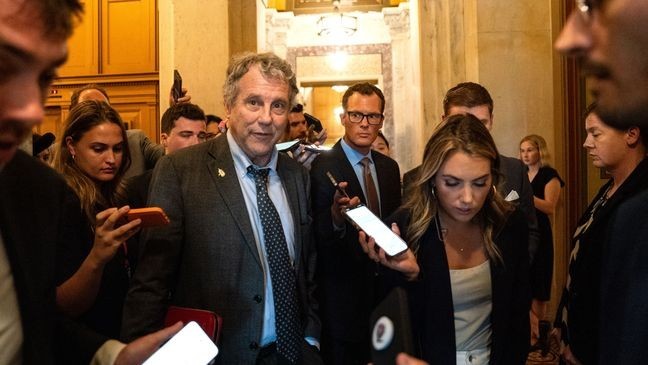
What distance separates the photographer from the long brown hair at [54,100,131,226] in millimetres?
3045

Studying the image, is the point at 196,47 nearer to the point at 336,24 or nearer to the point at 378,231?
the point at 378,231

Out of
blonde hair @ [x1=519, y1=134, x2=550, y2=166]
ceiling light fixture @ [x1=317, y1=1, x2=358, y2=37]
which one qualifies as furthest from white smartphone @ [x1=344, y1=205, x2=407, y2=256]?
ceiling light fixture @ [x1=317, y1=1, x2=358, y2=37]

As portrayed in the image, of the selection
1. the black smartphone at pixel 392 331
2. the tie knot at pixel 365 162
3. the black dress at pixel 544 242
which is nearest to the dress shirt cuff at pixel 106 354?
the black smartphone at pixel 392 331

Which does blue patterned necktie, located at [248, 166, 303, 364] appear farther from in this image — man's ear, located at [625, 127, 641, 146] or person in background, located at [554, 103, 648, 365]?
man's ear, located at [625, 127, 641, 146]

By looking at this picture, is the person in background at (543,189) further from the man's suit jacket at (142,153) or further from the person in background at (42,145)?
the person in background at (42,145)

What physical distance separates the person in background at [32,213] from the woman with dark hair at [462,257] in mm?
1166

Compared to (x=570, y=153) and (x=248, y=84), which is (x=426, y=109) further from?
(x=248, y=84)

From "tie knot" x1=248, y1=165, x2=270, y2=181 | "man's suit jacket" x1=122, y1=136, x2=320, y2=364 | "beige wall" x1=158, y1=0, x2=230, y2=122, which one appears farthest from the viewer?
"beige wall" x1=158, y1=0, x2=230, y2=122

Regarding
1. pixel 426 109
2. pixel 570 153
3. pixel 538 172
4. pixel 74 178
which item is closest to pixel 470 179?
pixel 74 178

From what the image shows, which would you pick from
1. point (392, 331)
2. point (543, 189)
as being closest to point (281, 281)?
point (392, 331)

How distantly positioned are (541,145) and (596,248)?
3.15 m

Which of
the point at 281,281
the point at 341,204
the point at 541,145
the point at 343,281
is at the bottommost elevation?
the point at 343,281

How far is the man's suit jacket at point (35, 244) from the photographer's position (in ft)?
4.61

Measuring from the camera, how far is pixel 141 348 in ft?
5.71
